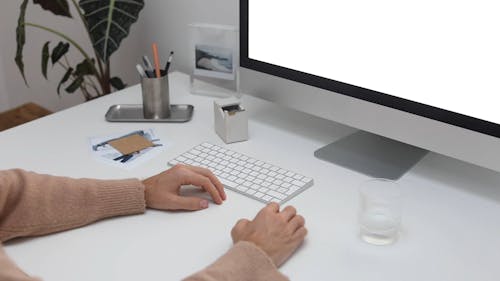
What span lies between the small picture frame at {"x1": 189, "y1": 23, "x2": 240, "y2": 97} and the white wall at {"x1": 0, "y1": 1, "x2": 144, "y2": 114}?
45cm

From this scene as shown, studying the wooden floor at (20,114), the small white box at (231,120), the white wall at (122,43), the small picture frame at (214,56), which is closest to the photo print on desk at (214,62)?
the small picture frame at (214,56)

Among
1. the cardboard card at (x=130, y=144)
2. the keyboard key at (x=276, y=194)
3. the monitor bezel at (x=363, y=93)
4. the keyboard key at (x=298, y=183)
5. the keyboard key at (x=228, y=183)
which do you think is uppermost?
the monitor bezel at (x=363, y=93)

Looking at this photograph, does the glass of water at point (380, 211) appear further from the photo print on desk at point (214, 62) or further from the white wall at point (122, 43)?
the white wall at point (122, 43)

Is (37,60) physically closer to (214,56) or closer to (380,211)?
(214,56)

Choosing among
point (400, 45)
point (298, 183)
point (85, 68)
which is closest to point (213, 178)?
point (298, 183)

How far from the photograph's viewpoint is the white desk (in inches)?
32.9

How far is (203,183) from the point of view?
1.00m

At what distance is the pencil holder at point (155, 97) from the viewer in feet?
4.34

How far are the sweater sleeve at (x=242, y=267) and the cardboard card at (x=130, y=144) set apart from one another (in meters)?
0.43

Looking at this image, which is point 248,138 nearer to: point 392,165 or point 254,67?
point 254,67

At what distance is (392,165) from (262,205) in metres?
0.28

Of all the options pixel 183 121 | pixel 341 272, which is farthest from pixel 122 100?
pixel 341 272

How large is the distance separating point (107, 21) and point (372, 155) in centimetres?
82

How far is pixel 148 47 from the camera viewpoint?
1.82m
